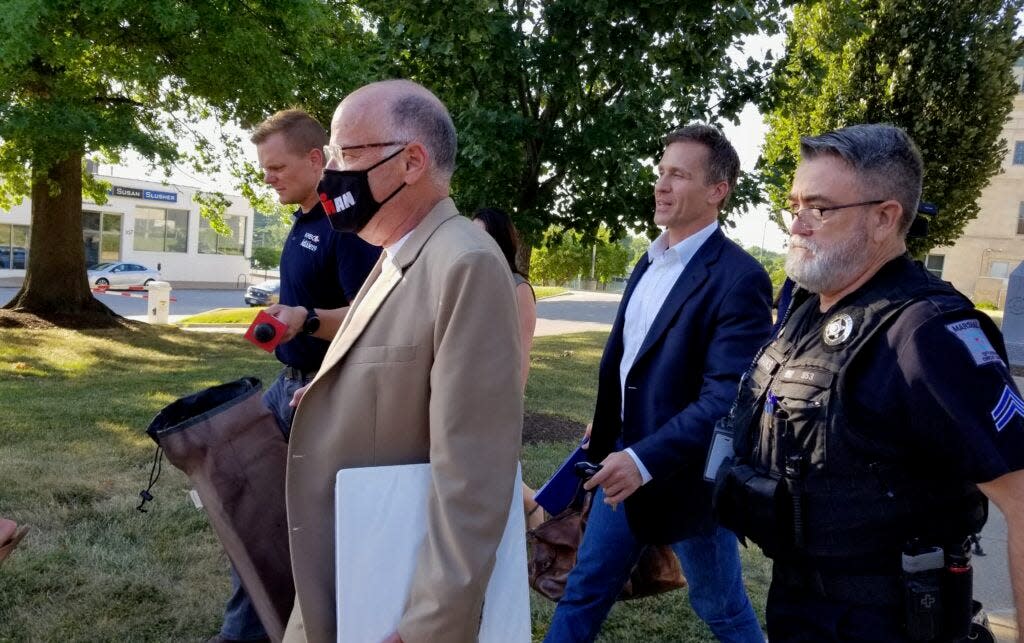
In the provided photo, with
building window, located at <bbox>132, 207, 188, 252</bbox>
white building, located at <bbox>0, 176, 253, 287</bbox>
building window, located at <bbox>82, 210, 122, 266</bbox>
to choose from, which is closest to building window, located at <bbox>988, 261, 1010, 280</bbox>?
white building, located at <bbox>0, 176, 253, 287</bbox>

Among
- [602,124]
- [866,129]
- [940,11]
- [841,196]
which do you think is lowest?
[841,196]

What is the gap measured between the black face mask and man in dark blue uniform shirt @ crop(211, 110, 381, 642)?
1274mm

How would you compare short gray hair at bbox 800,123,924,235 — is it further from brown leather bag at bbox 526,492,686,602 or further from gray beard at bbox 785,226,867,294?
brown leather bag at bbox 526,492,686,602

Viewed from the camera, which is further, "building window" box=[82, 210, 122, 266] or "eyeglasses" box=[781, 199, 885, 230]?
"building window" box=[82, 210, 122, 266]

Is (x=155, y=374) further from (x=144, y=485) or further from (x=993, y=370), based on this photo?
(x=993, y=370)

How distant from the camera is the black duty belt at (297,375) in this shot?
350 cm

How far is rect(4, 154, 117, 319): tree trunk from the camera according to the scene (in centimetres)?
1661

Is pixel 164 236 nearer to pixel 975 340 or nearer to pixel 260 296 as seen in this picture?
pixel 260 296

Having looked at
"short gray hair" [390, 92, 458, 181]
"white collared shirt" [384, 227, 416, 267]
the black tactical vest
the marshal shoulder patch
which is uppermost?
"short gray hair" [390, 92, 458, 181]

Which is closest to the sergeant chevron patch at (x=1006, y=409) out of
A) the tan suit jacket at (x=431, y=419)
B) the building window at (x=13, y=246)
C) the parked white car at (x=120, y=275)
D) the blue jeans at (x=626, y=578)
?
the tan suit jacket at (x=431, y=419)

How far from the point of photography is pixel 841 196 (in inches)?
80.0

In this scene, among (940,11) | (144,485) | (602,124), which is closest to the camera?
(144,485)

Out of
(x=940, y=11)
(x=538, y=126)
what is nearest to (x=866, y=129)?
(x=538, y=126)

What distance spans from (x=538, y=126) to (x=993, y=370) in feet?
17.9
